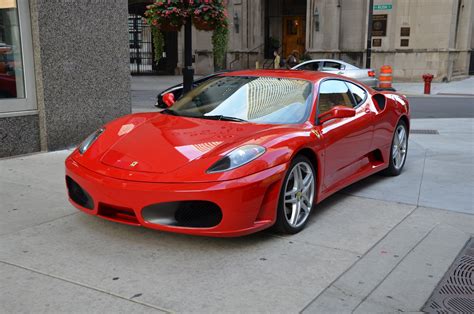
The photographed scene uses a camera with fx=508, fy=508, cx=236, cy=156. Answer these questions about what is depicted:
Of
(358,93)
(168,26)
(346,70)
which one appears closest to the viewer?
(358,93)

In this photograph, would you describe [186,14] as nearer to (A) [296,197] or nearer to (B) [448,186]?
(B) [448,186]

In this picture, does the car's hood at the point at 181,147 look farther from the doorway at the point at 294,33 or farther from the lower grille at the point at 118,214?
the doorway at the point at 294,33

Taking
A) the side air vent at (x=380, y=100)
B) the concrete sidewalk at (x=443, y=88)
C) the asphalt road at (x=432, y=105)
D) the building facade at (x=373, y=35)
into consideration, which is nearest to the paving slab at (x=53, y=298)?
the side air vent at (x=380, y=100)

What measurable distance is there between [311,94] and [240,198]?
166 cm

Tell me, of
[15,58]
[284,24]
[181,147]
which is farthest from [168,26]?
[284,24]

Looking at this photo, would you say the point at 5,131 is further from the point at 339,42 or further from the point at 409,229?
the point at 339,42

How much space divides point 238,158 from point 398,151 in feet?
11.2

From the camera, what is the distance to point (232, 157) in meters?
3.93

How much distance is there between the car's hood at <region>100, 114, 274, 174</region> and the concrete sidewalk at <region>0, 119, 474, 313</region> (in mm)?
644

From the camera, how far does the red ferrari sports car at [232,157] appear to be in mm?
3789

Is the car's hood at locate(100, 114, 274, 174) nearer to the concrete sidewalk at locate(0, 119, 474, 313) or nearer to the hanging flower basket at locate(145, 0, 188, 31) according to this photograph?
the concrete sidewalk at locate(0, 119, 474, 313)

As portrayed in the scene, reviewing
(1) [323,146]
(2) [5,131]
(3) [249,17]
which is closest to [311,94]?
(1) [323,146]

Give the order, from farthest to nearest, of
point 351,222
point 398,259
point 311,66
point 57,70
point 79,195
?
1. point 311,66
2. point 57,70
3. point 351,222
4. point 79,195
5. point 398,259

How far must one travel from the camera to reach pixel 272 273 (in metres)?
3.58
